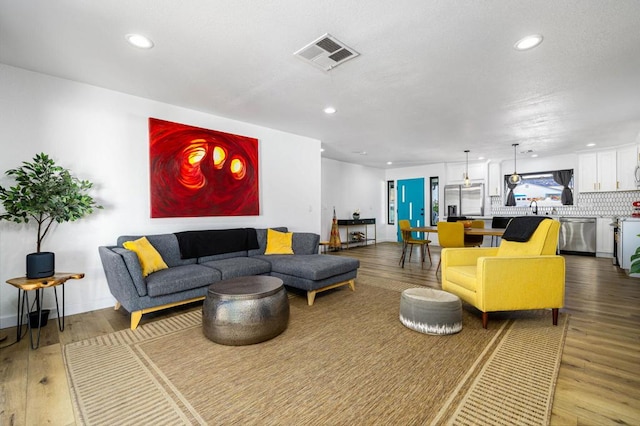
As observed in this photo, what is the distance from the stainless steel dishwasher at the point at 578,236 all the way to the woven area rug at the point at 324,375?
5.32 m

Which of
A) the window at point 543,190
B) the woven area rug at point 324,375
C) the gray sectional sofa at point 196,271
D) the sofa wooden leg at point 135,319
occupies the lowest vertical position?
the woven area rug at point 324,375

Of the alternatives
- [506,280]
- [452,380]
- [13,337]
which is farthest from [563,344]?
[13,337]

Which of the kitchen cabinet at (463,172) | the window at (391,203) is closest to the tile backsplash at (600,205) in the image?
the kitchen cabinet at (463,172)

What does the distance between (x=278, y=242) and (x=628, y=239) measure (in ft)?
19.5

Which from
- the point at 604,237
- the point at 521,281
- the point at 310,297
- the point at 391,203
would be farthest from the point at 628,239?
the point at 391,203

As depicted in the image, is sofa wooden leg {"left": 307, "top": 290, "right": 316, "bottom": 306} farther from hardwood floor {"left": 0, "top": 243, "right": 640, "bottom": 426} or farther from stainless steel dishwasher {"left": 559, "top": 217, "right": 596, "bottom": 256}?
stainless steel dishwasher {"left": 559, "top": 217, "right": 596, "bottom": 256}

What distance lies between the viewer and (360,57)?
2.65 meters

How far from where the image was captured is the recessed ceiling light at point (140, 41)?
91.5 inches

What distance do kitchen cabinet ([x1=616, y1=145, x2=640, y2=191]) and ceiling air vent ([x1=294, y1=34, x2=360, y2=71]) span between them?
23.6ft

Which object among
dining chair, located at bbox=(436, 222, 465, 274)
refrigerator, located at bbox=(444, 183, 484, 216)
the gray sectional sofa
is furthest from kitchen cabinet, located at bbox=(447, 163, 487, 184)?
the gray sectional sofa

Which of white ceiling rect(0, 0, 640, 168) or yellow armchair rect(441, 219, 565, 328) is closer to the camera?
white ceiling rect(0, 0, 640, 168)

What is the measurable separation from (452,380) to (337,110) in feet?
11.1

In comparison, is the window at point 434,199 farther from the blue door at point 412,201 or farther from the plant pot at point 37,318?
the plant pot at point 37,318

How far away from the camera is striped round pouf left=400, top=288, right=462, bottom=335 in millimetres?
2572
